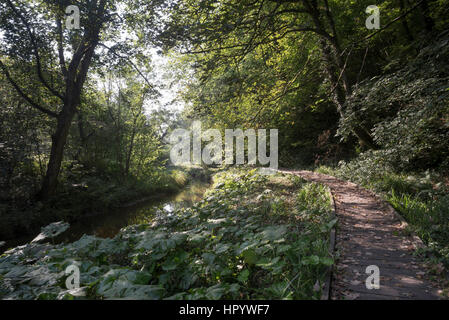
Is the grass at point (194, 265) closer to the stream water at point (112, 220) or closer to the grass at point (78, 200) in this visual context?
the stream water at point (112, 220)

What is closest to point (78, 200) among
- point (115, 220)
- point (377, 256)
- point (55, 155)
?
point (115, 220)

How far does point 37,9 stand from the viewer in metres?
8.43

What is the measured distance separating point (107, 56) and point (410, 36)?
1254 cm

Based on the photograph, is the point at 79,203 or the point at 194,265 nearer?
the point at 194,265

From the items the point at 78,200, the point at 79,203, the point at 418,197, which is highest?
the point at 418,197

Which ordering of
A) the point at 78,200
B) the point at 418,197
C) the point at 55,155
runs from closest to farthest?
the point at 418,197
the point at 55,155
the point at 78,200

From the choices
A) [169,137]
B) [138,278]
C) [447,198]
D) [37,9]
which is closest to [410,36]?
[447,198]

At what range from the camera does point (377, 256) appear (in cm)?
334

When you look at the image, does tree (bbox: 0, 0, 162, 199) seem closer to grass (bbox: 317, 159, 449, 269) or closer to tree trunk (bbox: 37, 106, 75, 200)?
tree trunk (bbox: 37, 106, 75, 200)

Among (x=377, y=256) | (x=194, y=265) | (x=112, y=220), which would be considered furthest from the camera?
(x=112, y=220)

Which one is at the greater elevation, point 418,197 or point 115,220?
point 418,197

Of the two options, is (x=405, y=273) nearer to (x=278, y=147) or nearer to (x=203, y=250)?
(x=203, y=250)

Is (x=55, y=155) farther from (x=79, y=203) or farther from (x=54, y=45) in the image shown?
(x=54, y=45)

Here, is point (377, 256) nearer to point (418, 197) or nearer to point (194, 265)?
point (194, 265)
